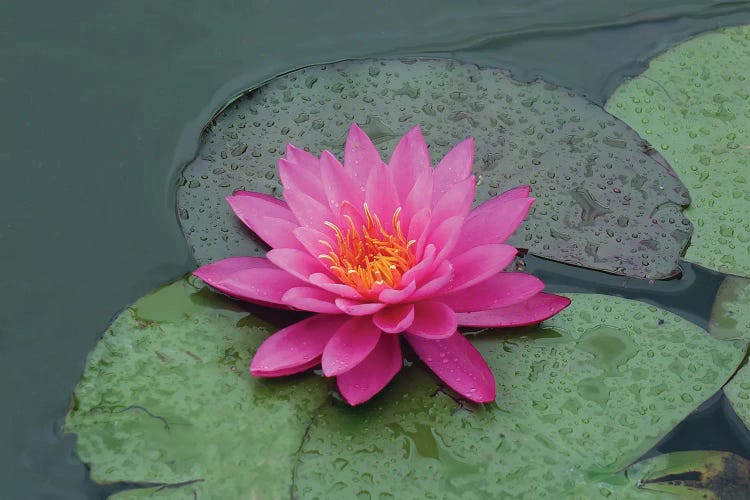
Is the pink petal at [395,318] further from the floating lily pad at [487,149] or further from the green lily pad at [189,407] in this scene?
the floating lily pad at [487,149]

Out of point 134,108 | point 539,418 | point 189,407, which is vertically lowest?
point 539,418

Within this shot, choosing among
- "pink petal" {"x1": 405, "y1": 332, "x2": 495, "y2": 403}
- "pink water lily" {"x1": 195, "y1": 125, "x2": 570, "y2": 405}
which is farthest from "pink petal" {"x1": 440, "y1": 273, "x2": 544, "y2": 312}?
"pink petal" {"x1": 405, "y1": 332, "x2": 495, "y2": 403}

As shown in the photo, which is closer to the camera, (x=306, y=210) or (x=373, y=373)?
(x=373, y=373)

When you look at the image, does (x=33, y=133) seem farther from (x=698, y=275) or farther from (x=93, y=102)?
(x=698, y=275)

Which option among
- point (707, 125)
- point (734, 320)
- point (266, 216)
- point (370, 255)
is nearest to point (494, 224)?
point (370, 255)

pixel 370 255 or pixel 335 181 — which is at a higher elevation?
pixel 335 181

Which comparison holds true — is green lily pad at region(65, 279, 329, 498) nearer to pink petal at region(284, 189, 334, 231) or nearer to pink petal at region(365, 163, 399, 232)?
pink petal at region(284, 189, 334, 231)

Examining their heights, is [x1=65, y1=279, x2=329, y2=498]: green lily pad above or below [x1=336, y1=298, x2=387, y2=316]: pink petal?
below

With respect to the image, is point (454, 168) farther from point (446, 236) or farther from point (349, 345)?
point (349, 345)
